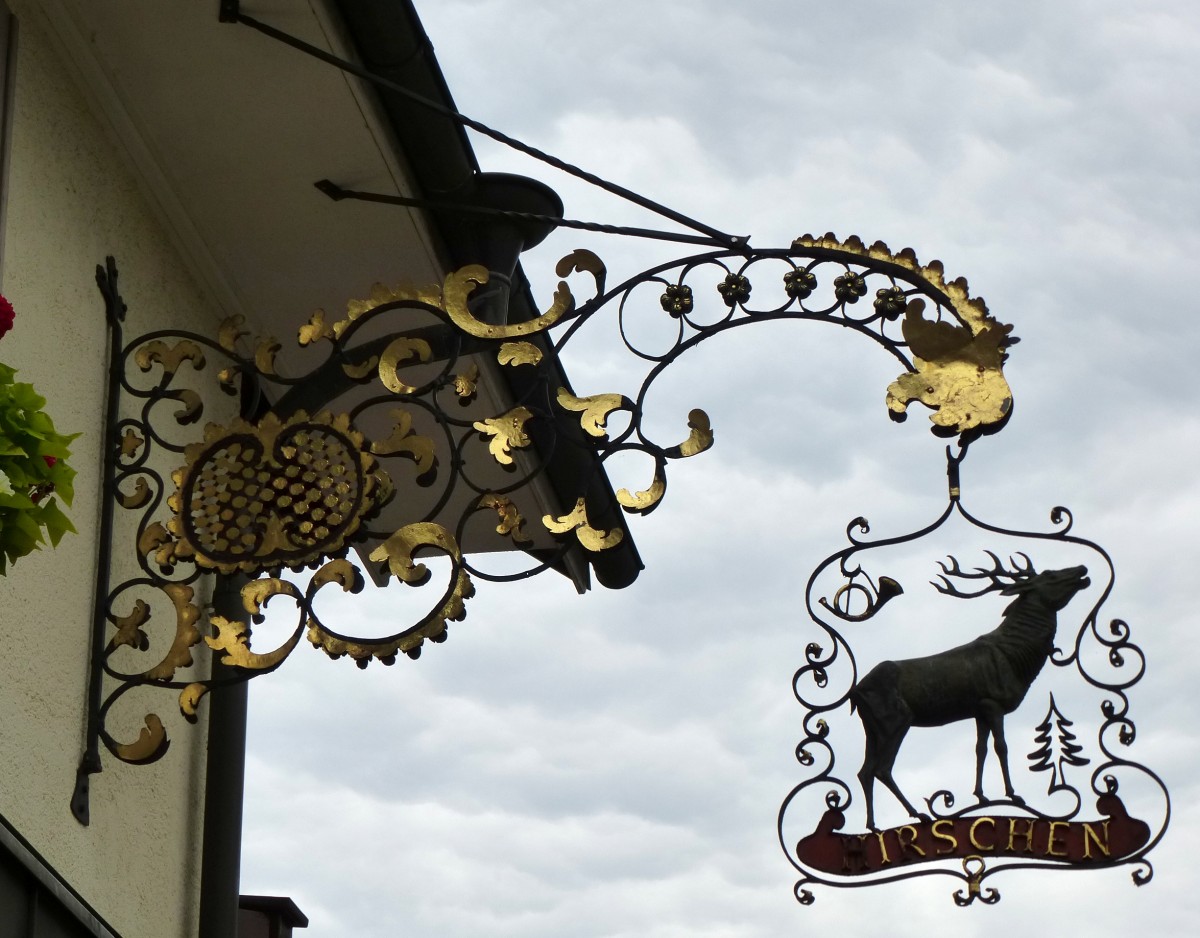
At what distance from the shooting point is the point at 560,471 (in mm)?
8000

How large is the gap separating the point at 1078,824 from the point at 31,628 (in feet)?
7.80

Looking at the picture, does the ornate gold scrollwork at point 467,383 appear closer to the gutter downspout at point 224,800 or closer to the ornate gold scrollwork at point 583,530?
the ornate gold scrollwork at point 583,530

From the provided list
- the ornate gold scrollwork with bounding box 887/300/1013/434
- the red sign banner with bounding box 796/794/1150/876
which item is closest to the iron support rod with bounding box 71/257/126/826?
the red sign banner with bounding box 796/794/1150/876

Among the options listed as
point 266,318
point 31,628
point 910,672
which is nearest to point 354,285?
point 266,318

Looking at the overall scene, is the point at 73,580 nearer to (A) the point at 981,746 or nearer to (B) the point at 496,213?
(B) the point at 496,213

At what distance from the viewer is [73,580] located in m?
5.23

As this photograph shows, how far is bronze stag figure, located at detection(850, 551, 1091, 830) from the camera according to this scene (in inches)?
194

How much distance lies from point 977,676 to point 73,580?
2162mm

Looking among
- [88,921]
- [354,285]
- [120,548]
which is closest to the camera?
[88,921]

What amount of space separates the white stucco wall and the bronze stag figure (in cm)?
184

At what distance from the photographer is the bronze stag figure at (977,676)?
4922 mm

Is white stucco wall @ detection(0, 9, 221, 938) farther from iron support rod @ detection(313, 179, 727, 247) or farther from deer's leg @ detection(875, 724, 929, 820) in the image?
deer's leg @ detection(875, 724, 929, 820)

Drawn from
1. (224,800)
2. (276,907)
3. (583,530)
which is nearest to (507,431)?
(583,530)

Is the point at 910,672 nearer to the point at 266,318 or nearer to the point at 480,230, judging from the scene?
the point at 480,230
